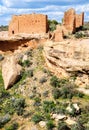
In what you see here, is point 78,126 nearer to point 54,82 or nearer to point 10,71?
point 54,82

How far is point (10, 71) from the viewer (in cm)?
3481

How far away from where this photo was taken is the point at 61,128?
27.5m

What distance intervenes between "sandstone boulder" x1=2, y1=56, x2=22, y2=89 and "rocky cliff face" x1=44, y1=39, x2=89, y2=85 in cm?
339

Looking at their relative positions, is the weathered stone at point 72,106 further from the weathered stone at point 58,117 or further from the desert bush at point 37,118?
the desert bush at point 37,118

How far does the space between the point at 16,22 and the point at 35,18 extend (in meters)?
2.23

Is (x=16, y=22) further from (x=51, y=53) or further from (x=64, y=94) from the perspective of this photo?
(x=64, y=94)

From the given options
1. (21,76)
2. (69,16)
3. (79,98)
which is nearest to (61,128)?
(79,98)

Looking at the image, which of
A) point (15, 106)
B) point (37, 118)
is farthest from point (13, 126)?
point (15, 106)

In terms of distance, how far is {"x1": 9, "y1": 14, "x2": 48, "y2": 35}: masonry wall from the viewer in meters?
36.5

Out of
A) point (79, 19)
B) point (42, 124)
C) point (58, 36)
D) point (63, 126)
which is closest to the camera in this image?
point (63, 126)

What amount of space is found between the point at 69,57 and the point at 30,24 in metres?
7.27

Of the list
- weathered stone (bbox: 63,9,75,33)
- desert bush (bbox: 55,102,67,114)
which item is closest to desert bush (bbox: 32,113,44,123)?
desert bush (bbox: 55,102,67,114)

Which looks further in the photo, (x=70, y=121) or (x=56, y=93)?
(x=56, y=93)

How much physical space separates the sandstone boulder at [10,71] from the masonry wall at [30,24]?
3019mm
